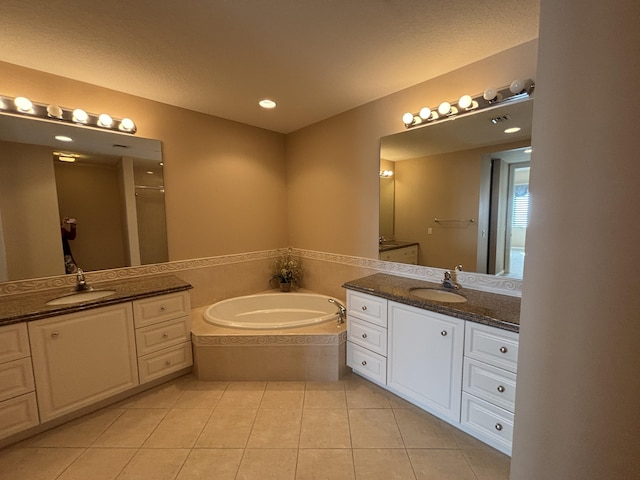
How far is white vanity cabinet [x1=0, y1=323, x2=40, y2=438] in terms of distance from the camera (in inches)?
63.3

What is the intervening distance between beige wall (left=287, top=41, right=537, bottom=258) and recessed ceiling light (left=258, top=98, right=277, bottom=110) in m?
0.65

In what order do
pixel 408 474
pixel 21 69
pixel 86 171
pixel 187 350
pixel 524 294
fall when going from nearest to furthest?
pixel 524 294 < pixel 408 474 < pixel 21 69 < pixel 86 171 < pixel 187 350

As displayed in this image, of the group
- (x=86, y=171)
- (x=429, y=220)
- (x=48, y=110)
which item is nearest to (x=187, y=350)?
(x=86, y=171)

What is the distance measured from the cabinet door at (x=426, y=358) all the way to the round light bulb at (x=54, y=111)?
2.85 m

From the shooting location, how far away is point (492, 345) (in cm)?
155

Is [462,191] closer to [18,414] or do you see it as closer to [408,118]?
[408,118]

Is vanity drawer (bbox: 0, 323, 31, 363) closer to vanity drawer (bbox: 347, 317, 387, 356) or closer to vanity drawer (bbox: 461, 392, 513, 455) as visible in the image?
vanity drawer (bbox: 347, 317, 387, 356)

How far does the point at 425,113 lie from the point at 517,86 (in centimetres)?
61

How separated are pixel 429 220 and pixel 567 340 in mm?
1813

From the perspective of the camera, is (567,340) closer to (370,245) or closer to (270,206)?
(370,245)

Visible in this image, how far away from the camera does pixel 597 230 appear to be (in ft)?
1.93

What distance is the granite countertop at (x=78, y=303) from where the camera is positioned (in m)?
1.68

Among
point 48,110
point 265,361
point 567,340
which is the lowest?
point 265,361

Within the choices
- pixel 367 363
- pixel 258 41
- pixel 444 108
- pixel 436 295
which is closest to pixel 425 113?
pixel 444 108
